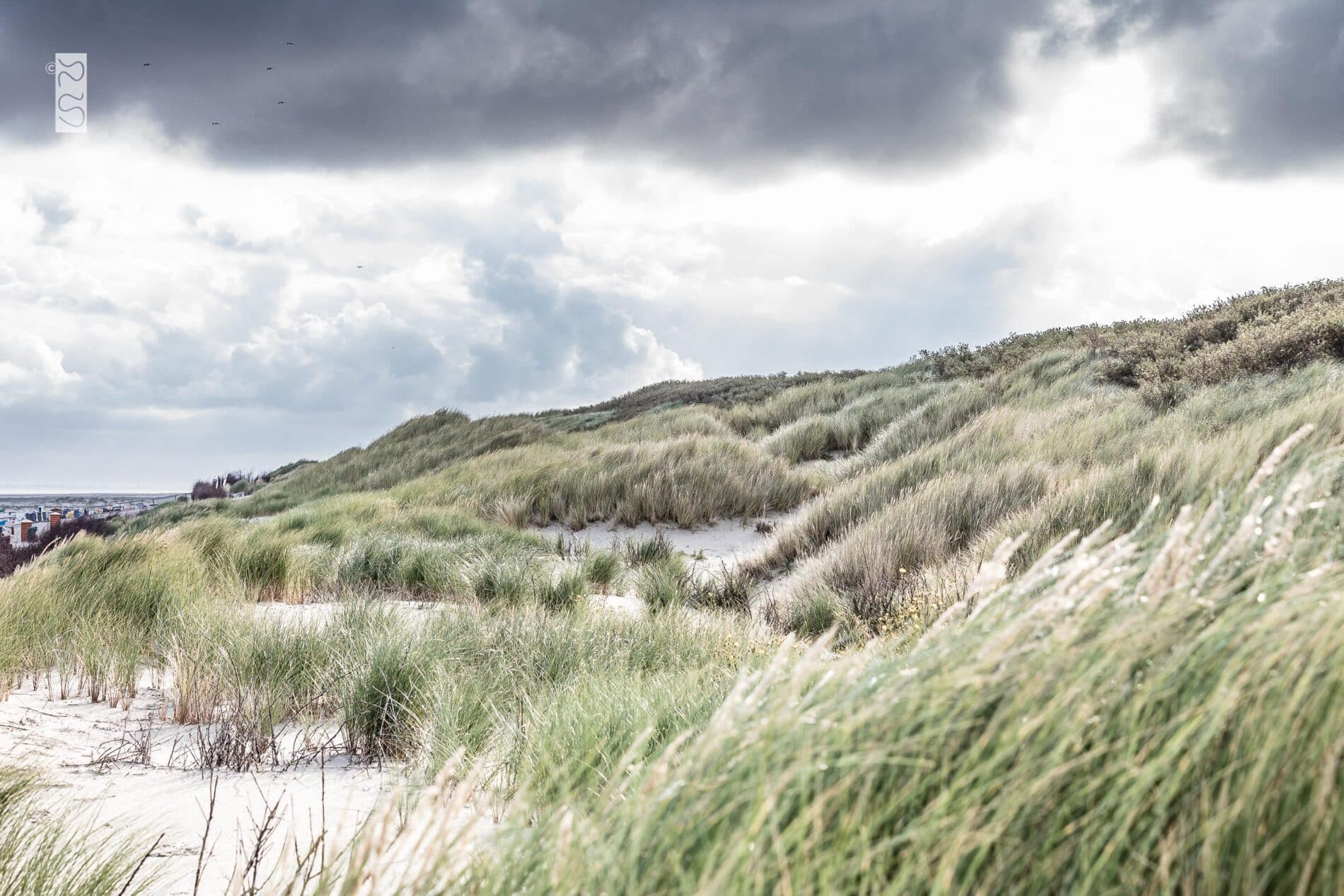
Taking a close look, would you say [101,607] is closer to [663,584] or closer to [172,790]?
[172,790]

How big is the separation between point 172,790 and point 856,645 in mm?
3153

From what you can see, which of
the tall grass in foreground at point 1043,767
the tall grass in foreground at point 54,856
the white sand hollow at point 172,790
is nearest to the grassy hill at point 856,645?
the tall grass in foreground at point 1043,767

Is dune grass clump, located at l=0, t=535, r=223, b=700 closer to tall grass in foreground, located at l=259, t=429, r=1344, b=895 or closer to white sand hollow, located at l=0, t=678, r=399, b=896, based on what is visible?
white sand hollow, located at l=0, t=678, r=399, b=896

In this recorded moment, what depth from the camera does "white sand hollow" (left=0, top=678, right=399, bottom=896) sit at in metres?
2.33

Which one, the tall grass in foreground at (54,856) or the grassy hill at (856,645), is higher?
the grassy hill at (856,645)

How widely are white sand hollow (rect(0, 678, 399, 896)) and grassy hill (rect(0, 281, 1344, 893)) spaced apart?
0.18 metres

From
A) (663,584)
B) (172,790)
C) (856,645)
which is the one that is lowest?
(172,790)

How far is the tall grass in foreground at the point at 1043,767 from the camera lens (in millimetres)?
909

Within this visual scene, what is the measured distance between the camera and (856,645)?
4.41m

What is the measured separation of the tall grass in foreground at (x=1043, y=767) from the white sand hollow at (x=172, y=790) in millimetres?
1456

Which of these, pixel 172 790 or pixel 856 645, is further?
pixel 856 645

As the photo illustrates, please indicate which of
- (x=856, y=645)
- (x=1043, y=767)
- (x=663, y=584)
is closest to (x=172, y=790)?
(x=1043, y=767)

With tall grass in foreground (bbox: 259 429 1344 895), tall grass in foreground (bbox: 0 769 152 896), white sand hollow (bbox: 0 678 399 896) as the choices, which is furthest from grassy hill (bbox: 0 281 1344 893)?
tall grass in foreground (bbox: 0 769 152 896)

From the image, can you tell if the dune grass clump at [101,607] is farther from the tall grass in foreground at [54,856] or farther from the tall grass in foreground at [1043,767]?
the tall grass in foreground at [1043,767]
